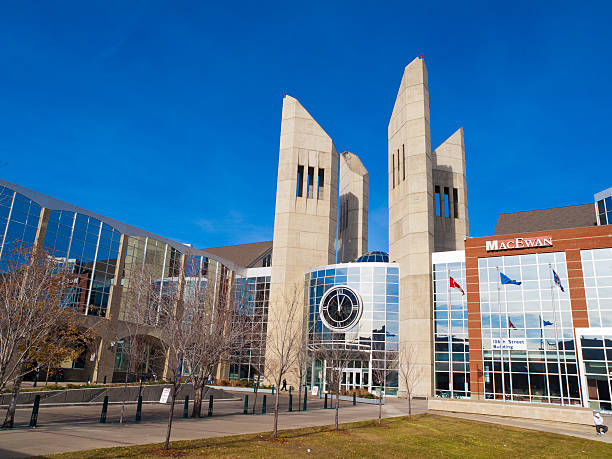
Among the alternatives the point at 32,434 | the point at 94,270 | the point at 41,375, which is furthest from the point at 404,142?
the point at 32,434

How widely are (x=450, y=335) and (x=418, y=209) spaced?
1351 cm

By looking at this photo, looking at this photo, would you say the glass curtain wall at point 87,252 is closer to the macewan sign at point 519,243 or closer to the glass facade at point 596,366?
the macewan sign at point 519,243

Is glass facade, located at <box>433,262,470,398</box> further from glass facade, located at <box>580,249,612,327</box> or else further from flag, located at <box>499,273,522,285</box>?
glass facade, located at <box>580,249,612,327</box>

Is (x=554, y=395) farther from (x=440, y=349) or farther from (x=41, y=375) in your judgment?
(x=41, y=375)

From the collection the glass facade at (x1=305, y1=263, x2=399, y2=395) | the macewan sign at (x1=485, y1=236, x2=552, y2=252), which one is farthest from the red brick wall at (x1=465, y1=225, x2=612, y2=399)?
the glass facade at (x1=305, y1=263, x2=399, y2=395)

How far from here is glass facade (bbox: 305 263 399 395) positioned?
48.7 metres

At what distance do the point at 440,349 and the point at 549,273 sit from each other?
1241 cm

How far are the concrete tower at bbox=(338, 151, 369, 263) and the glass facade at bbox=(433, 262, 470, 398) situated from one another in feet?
79.0

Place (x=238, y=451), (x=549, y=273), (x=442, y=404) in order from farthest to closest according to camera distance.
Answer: (x=549, y=273) < (x=442, y=404) < (x=238, y=451)

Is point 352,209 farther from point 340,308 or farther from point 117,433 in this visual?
point 117,433

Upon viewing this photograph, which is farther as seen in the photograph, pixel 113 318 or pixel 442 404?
pixel 113 318

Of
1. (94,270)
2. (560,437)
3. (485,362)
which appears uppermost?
(94,270)

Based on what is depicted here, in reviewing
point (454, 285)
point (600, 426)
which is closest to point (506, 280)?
point (454, 285)

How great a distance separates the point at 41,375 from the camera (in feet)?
138
